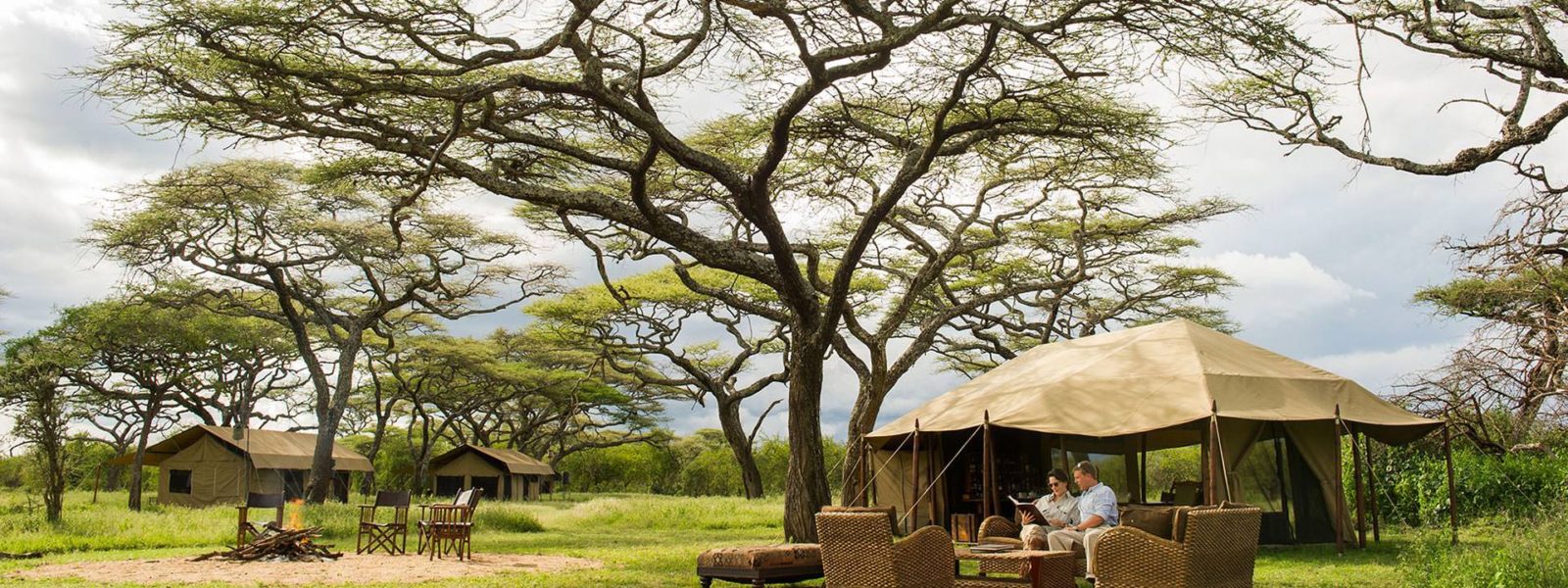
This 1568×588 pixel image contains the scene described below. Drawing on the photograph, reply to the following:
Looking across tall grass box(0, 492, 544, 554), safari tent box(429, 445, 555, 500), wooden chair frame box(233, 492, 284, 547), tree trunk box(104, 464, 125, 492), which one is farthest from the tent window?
wooden chair frame box(233, 492, 284, 547)

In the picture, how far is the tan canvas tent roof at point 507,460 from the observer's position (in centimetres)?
2997

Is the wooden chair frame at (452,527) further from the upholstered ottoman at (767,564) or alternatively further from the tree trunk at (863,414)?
the tree trunk at (863,414)

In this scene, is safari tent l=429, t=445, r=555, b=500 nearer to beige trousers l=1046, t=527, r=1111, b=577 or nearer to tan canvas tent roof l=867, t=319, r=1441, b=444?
tan canvas tent roof l=867, t=319, r=1441, b=444

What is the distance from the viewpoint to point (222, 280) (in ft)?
73.9

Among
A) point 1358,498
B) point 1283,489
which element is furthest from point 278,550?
point 1358,498

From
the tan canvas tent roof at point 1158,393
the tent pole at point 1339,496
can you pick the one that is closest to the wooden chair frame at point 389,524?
the tan canvas tent roof at point 1158,393

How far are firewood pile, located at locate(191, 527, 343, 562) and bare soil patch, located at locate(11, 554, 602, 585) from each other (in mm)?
173

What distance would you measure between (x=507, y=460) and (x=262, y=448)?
231 inches

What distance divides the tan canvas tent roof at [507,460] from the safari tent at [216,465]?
448cm

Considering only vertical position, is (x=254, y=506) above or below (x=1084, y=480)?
below

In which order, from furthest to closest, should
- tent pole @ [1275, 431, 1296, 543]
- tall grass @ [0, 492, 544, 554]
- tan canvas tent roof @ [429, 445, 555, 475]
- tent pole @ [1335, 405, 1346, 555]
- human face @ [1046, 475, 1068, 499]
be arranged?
tan canvas tent roof @ [429, 445, 555, 475], tall grass @ [0, 492, 544, 554], tent pole @ [1275, 431, 1296, 543], tent pole @ [1335, 405, 1346, 555], human face @ [1046, 475, 1068, 499]

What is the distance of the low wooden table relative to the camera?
650 cm

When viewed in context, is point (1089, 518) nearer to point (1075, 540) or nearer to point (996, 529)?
point (1075, 540)

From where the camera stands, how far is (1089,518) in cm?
724
